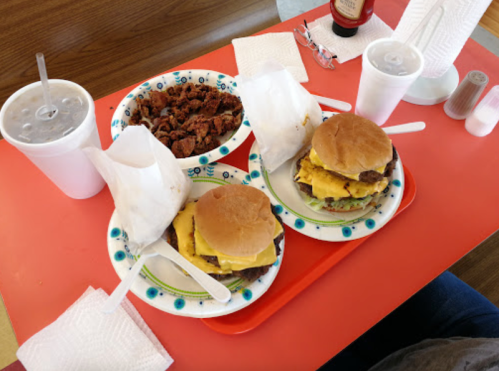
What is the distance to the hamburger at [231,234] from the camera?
2.78 feet

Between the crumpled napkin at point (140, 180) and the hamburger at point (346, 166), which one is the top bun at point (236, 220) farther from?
the hamburger at point (346, 166)

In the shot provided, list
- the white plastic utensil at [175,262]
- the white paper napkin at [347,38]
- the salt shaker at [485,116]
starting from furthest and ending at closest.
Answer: the white paper napkin at [347,38] < the salt shaker at [485,116] < the white plastic utensil at [175,262]

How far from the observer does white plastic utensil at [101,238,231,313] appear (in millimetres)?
817

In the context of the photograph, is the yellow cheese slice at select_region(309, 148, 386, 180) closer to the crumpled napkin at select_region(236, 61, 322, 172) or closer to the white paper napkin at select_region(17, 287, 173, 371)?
the crumpled napkin at select_region(236, 61, 322, 172)

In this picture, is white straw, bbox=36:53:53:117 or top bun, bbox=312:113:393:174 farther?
top bun, bbox=312:113:393:174

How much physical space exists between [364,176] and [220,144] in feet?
1.60

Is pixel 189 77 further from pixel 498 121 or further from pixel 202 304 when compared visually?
pixel 498 121

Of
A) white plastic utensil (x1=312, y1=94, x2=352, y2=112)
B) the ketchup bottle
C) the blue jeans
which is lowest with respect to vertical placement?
the blue jeans

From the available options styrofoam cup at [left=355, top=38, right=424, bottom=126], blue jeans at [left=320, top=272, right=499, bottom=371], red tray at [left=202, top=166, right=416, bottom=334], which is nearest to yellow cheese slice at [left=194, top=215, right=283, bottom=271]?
red tray at [left=202, top=166, right=416, bottom=334]

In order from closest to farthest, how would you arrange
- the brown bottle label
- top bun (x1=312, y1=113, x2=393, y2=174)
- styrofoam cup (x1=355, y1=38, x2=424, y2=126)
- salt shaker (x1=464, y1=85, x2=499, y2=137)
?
top bun (x1=312, y1=113, x2=393, y2=174), styrofoam cup (x1=355, y1=38, x2=424, y2=126), salt shaker (x1=464, y1=85, x2=499, y2=137), the brown bottle label

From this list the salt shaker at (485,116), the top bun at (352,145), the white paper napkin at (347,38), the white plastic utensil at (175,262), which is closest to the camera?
the white plastic utensil at (175,262)

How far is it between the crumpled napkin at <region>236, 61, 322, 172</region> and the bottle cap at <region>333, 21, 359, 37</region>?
0.63m

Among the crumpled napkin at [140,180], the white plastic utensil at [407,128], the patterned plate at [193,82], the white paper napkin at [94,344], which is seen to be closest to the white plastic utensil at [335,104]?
the white plastic utensil at [407,128]

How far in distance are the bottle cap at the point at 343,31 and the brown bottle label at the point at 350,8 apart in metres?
0.08
